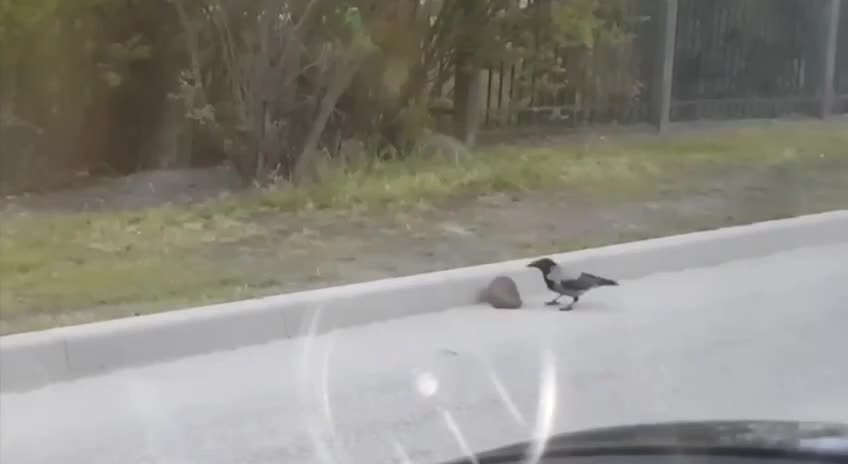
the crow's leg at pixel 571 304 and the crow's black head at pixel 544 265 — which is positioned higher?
the crow's black head at pixel 544 265

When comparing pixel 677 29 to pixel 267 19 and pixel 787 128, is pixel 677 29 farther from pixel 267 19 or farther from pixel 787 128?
pixel 267 19

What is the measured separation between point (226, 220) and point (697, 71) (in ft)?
6.61

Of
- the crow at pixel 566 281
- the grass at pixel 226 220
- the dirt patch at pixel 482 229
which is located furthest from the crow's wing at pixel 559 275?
the grass at pixel 226 220

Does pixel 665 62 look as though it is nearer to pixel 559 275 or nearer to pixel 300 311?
pixel 559 275

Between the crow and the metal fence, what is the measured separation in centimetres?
50

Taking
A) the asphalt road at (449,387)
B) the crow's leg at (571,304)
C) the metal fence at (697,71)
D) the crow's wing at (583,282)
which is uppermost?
the metal fence at (697,71)

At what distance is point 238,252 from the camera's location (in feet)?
10.7

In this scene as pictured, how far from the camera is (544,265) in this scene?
3.48 metres

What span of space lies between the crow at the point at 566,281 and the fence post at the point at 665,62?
42.0 inches

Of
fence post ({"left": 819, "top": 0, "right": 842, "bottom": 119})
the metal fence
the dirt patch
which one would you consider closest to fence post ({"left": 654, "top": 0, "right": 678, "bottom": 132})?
the metal fence

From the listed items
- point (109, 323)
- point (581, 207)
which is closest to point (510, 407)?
point (109, 323)

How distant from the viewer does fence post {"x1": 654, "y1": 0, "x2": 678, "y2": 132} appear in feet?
14.2

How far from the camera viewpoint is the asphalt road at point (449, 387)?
2.31 m

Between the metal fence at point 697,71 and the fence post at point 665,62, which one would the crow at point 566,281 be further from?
the fence post at point 665,62
